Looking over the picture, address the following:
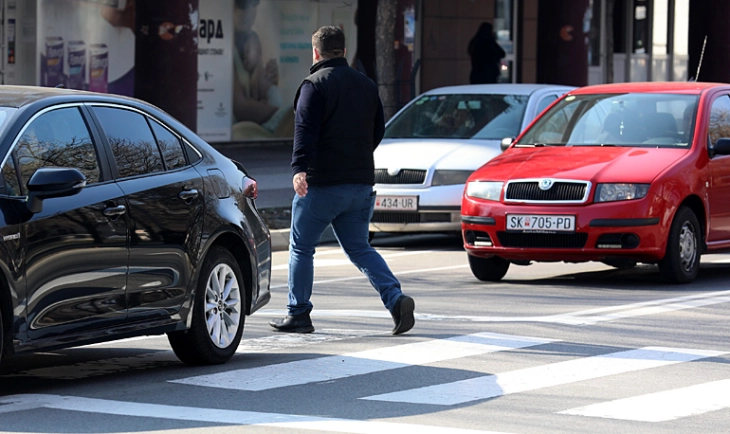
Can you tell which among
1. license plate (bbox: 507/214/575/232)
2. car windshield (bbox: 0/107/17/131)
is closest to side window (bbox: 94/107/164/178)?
car windshield (bbox: 0/107/17/131)

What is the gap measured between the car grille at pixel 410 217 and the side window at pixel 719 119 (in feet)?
10.3

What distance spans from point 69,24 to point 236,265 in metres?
15.4

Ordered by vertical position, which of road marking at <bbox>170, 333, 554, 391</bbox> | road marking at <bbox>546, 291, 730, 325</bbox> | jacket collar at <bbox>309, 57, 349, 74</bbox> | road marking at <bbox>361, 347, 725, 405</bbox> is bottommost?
road marking at <bbox>546, 291, 730, 325</bbox>

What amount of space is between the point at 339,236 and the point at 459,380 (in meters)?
1.97

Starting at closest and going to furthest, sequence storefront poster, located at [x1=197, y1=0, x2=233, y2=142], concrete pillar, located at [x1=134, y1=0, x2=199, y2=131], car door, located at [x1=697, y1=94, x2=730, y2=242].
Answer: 1. car door, located at [x1=697, y1=94, x2=730, y2=242]
2. concrete pillar, located at [x1=134, y1=0, x2=199, y2=131]
3. storefront poster, located at [x1=197, y1=0, x2=233, y2=142]

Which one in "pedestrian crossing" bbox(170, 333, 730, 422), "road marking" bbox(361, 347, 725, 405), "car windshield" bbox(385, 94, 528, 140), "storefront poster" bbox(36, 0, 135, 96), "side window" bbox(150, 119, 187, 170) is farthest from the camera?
"storefront poster" bbox(36, 0, 135, 96)

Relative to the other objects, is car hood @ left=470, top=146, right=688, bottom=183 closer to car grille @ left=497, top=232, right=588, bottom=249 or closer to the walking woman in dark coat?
car grille @ left=497, top=232, right=588, bottom=249

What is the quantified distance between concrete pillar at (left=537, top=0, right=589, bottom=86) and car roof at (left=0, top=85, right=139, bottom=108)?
2419 cm

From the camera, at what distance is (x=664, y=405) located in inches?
271

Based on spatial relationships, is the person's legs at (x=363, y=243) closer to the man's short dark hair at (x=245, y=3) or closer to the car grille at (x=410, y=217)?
the car grille at (x=410, y=217)

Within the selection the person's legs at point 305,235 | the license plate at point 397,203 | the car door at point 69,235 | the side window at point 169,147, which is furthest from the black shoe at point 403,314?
the license plate at point 397,203

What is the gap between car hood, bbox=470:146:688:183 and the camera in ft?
38.2

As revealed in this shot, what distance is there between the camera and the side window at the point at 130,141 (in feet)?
25.1

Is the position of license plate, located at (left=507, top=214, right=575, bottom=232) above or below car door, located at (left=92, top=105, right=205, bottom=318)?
below
